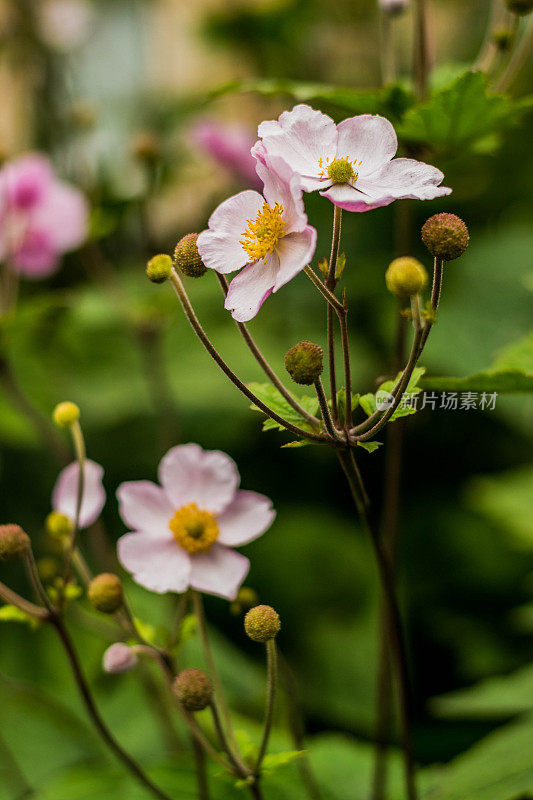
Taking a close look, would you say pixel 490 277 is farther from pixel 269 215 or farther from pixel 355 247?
pixel 269 215

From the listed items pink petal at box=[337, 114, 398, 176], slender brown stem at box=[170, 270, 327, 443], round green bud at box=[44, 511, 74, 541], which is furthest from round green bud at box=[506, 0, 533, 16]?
round green bud at box=[44, 511, 74, 541]

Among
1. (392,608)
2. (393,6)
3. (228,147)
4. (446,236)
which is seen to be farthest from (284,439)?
(446,236)

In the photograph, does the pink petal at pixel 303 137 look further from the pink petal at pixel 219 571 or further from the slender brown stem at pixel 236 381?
the pink petal at pixel 219 571

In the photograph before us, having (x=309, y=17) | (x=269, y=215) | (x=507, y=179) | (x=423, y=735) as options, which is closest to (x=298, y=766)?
(x=423, y=735)

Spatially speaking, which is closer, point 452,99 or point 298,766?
point 452,99

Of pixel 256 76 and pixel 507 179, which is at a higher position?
pixel 256 76

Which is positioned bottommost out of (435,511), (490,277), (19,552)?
(435,511)
